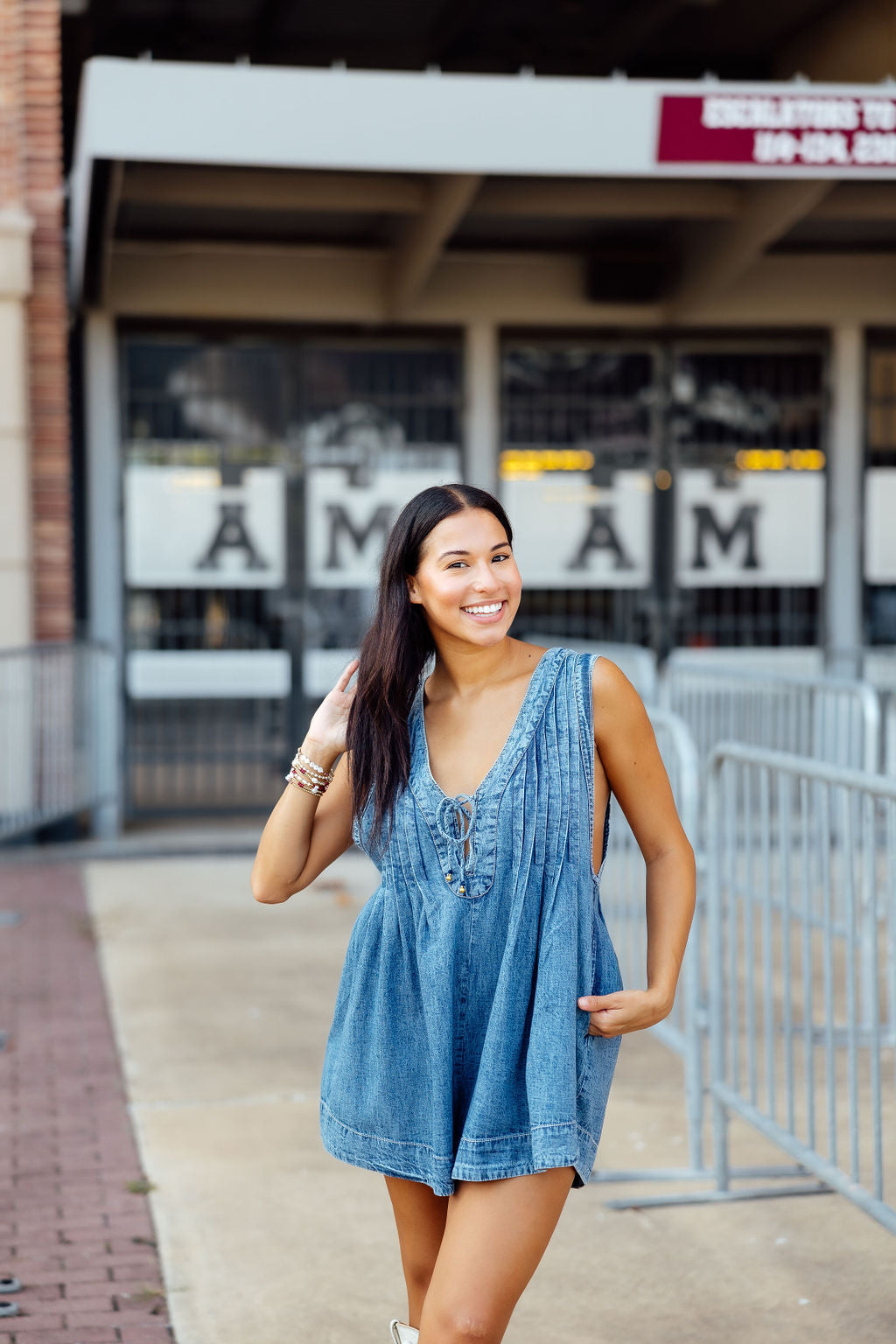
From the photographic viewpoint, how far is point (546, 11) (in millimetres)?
10664

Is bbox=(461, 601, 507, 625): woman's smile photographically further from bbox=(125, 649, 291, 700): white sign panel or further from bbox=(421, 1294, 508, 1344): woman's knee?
bbox=(125, 649, 291, 700): white sign panel

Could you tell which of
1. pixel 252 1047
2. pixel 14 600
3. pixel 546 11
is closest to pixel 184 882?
pixel 14 600

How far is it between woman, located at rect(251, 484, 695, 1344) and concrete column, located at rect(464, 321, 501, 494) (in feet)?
26.1

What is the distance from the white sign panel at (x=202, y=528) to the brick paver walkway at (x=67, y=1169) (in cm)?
349

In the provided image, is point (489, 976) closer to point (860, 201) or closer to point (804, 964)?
point (804, 964)

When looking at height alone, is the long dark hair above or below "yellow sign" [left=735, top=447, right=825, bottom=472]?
below

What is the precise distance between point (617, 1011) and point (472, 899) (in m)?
0.30

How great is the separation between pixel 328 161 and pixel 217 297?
2.99m

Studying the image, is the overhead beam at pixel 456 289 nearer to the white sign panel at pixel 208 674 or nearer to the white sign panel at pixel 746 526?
the white sign panel at pixel 746 526

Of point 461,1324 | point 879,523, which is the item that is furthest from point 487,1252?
point 879,523

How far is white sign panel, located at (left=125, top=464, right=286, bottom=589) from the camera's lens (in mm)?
10234

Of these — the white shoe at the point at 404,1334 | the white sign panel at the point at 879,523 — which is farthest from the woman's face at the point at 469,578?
the white sign panel at the point at 879,523

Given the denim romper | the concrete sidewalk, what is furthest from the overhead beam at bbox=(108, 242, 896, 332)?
the denim romper

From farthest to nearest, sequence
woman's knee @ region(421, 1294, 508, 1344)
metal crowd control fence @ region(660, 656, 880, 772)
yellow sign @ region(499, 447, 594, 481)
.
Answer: yellow sign @ region(499, 447, 594, 481), metal crowd control fence @ region(660, 656, 880, 772), woman's knee @ region(421, 1294, 508, 1344)
